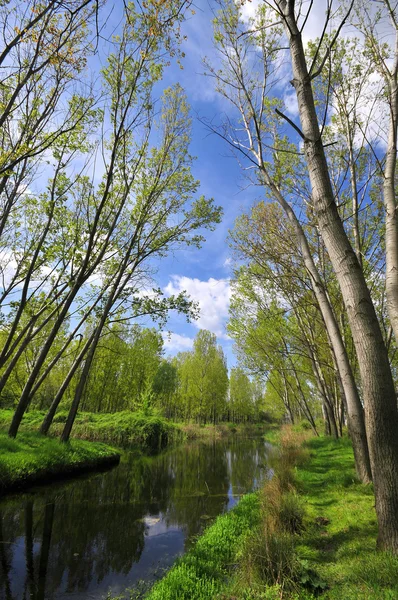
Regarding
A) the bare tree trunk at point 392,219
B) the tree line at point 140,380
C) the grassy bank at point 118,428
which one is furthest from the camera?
the tree line at point 140,380

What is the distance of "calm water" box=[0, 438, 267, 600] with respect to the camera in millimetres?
4016

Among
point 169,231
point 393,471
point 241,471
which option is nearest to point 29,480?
point 241,471

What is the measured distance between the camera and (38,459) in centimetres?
834

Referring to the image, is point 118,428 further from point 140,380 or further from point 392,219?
point 392,219

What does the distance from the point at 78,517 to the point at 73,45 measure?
31.3 ft

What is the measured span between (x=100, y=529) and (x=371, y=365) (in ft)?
19.1

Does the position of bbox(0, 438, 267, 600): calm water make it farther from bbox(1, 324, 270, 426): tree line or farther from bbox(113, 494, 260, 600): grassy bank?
bbox(1, 324, 270, 426): tree line

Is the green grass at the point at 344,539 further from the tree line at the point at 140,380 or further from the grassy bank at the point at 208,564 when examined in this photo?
the tree line at the point at 140,380

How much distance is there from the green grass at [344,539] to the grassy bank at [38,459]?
260 inches

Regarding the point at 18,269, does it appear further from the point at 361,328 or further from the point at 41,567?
the point at 361,328

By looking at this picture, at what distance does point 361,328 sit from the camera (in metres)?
3.03

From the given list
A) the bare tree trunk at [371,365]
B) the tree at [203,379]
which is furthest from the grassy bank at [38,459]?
the tree at [203,379]

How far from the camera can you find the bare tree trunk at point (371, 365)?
2.77 meters

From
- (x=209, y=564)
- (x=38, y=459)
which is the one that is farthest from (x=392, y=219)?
(x=38, y=459)
